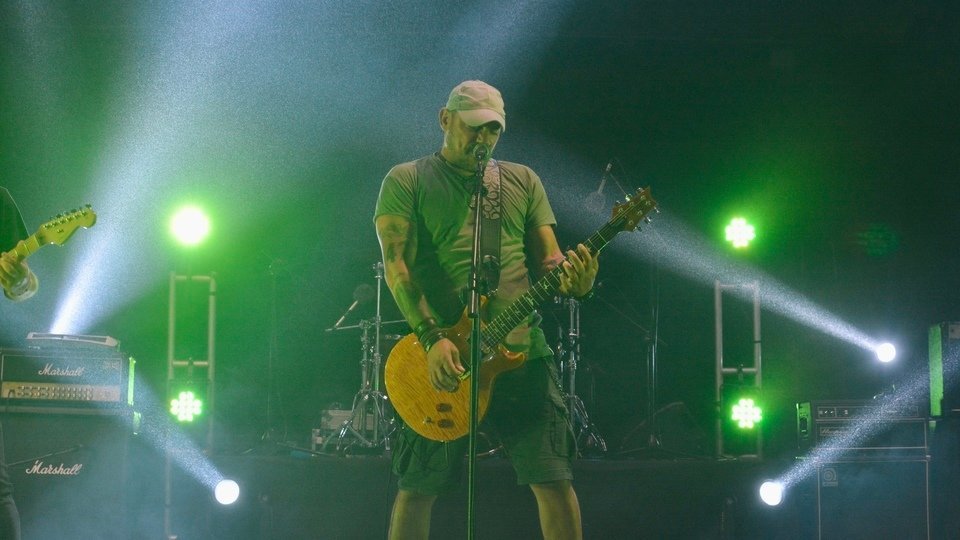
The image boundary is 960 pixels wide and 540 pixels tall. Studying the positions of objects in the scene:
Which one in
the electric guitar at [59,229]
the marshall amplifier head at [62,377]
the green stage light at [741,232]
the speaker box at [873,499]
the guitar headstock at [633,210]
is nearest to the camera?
the guitar headstock at [633,210]

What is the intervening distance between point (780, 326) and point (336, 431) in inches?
141

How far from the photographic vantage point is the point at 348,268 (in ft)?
26.2

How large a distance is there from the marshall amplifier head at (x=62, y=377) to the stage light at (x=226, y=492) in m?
0.84

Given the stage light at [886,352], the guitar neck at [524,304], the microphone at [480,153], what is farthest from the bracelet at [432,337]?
the stage light at [886,352]

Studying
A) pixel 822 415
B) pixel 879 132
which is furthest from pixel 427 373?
pixel 879 132

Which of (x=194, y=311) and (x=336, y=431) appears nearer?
(x=336, y=431)

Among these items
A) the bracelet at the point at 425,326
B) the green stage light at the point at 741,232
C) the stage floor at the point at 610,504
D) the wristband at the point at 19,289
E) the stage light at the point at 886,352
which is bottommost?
the stage floor at the point at 610,504

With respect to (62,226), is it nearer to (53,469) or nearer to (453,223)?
(53,469)

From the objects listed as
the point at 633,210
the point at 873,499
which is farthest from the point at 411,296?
the point at 873,499

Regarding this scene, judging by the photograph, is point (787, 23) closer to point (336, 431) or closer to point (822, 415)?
point (822, 415)

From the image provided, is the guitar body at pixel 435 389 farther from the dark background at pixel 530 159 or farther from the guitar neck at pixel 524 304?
the dark background at pixel 530 159

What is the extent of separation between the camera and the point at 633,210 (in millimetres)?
3611

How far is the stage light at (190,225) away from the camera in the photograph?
22.6 feet

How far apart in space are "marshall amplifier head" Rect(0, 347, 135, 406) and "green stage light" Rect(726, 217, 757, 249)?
449 cm
